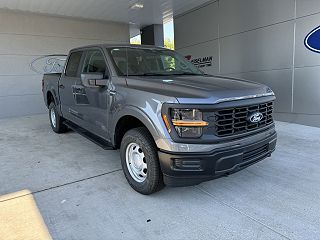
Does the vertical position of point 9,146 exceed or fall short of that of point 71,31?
it falls short

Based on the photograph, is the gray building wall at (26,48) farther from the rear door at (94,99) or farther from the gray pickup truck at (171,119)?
the gray pickup truck at (171,119)

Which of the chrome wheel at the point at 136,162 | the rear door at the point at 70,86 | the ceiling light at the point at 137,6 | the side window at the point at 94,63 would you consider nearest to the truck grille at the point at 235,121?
the chrome wheel at the point at 136,162

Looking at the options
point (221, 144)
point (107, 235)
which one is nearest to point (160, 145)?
point (221, 144)

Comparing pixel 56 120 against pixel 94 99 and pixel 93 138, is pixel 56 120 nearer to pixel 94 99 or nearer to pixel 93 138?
pixel 93 138

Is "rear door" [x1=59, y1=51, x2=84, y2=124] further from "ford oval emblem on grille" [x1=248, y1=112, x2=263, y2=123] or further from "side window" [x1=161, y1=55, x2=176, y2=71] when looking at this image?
"ford oval emblem on grille" [x1=248, y1=112, x2=263, y2=123]

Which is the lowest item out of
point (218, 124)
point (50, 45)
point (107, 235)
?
point (107, 235)

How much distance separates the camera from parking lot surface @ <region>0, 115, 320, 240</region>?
2.39 meters

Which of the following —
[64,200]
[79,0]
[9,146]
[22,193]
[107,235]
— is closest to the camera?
[107,235]

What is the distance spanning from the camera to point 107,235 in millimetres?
2352

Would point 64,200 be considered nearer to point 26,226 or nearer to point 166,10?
point 26,226

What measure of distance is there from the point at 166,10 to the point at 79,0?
3.16m

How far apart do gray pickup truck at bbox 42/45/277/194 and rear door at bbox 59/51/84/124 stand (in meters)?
0.67

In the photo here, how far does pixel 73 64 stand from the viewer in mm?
4855

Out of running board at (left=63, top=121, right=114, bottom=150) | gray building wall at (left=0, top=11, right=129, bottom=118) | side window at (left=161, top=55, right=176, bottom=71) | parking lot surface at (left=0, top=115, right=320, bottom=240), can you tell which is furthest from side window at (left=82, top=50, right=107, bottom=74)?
gray building wall at (left=0, top=11, right=129, bottom=118)
